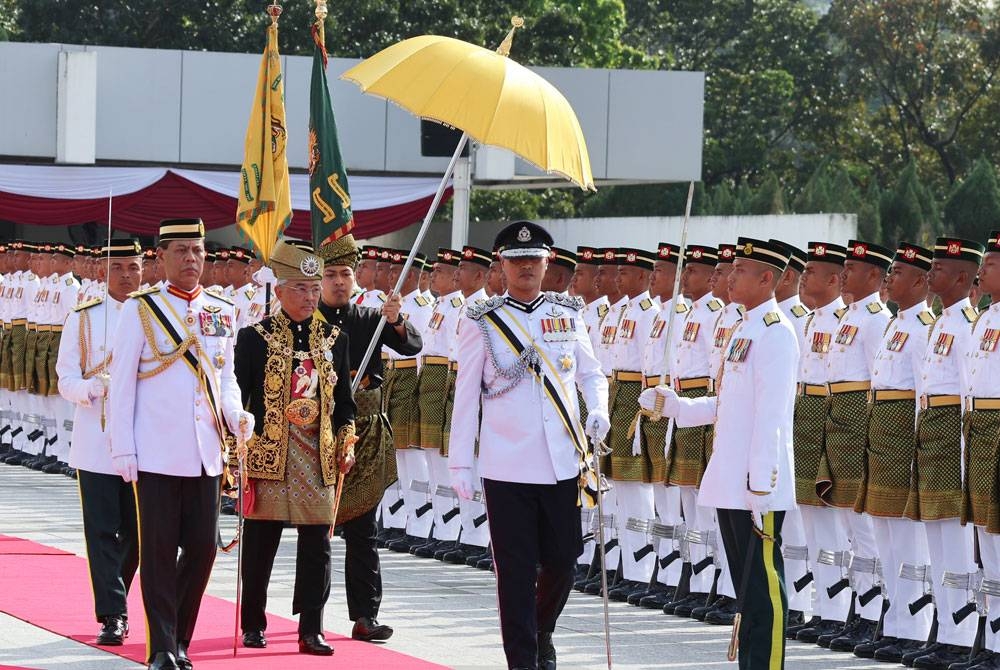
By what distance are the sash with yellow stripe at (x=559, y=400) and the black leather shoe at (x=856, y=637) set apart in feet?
8.08

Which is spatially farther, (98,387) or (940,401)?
(940,401)

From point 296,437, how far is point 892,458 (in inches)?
126

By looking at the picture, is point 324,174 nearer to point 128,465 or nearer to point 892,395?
point 128,465

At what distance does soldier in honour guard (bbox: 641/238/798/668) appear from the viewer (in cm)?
778

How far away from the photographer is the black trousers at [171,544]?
27.3 feet

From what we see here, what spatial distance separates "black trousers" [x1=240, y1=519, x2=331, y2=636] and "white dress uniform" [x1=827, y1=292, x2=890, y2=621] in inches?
120

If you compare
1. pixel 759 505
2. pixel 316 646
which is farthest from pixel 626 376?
pixel 759 505

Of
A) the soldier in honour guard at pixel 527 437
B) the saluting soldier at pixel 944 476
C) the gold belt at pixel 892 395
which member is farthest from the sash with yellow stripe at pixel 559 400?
the gold belt at pixel 892 395

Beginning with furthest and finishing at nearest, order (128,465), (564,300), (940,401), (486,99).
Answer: (940,401)
(486,99)
(564,300)
(128,465)

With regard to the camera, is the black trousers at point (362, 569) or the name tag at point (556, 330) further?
the black trousers at point (362, 569)

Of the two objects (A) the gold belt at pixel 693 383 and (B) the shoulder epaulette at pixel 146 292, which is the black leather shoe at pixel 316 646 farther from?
(A) the gold belt at pixel 693 383

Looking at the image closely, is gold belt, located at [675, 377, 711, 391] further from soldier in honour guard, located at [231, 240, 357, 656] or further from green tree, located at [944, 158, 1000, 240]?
green tree, located at [944, 158, 1000, 240]

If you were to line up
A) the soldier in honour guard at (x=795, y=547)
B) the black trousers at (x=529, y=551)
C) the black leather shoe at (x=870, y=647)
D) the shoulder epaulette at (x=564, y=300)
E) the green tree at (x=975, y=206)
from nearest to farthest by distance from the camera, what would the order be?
the black trousers at (x=529, y=551)
the shoulder epaulette at (x=564, y=300)
the black leather shoe at (x=870, y=647)
the soldier in honour guard at (x=795, y=547)
the green tree at (x=975, y=206)

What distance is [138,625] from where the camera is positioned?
984cm
